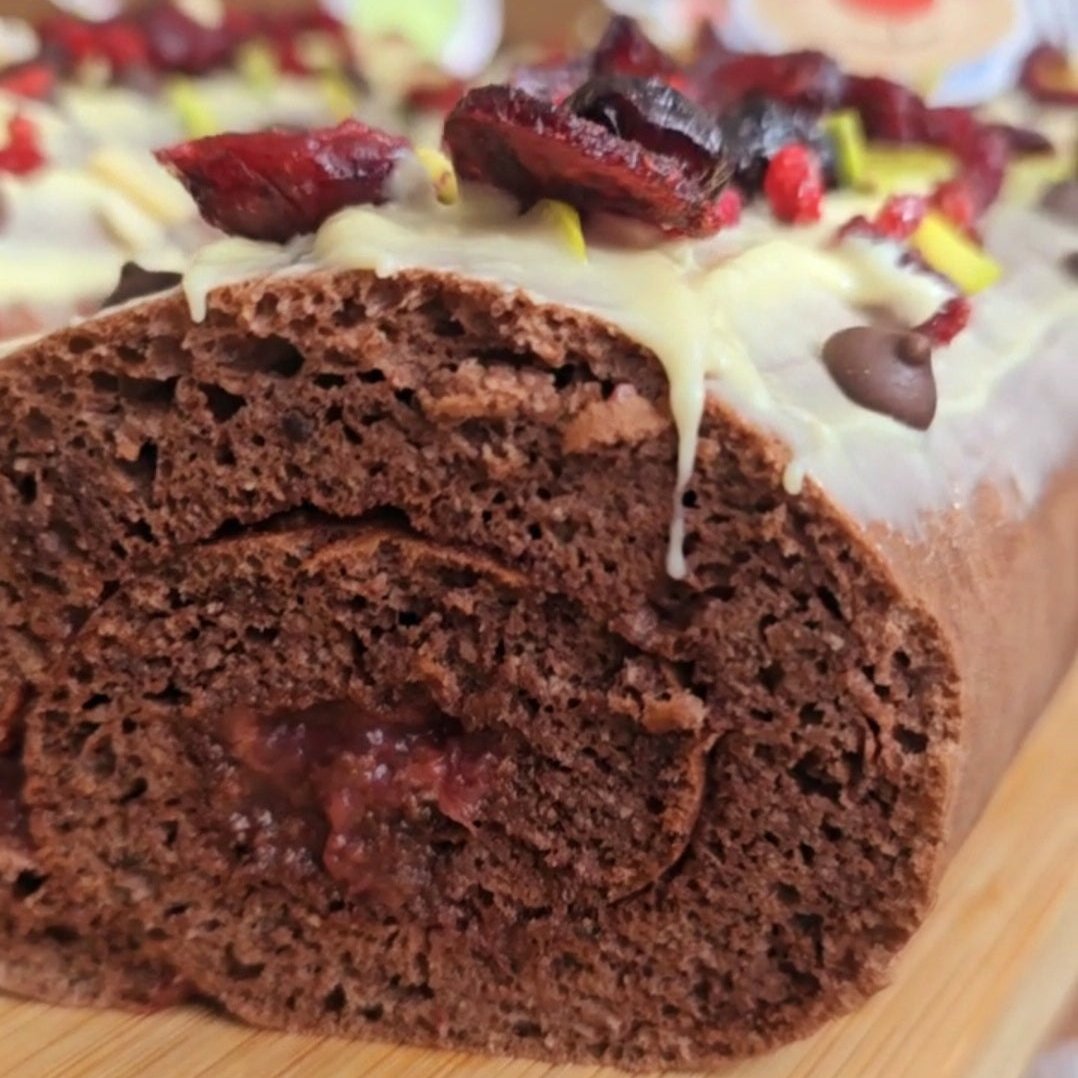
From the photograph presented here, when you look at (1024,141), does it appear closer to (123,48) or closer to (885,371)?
(885,371)

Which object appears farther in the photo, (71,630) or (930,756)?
(71,630)

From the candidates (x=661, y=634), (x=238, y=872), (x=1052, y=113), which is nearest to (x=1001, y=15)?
(x=1052, y=113)

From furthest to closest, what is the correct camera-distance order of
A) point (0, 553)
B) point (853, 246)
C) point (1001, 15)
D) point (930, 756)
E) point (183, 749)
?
point (1001, 15)
point (853, 246)
point (183, 749)
point (0, 553)
point (930, 756)

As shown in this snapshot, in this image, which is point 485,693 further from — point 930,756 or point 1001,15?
point 1001,15

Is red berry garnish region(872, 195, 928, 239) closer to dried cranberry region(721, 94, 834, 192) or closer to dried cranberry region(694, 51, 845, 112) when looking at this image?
dried cranberry region(721, 94, 834, 192)

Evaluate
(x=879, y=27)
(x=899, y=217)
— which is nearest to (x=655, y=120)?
(x=899, y=217)

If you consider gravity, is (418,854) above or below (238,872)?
above

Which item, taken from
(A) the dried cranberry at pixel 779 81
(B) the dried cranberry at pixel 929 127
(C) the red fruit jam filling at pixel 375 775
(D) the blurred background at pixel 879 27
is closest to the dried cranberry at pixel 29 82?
(D) the blurred background at pixel 879 27
